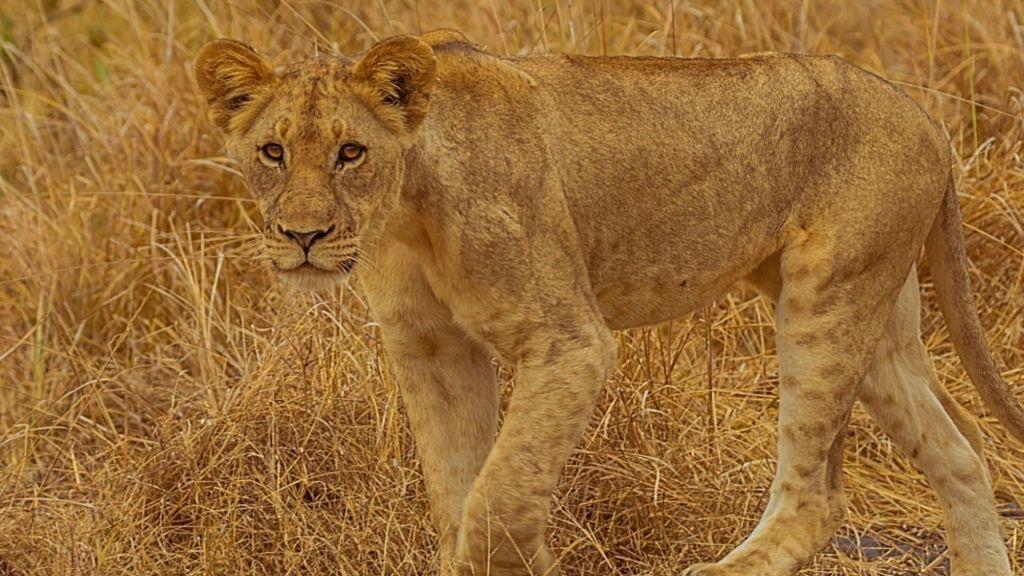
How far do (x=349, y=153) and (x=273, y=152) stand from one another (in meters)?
0.15

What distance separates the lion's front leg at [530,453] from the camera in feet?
Result: 12.4

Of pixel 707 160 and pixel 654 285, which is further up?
pixel 707 160

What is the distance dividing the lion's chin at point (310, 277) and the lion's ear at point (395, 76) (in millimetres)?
328

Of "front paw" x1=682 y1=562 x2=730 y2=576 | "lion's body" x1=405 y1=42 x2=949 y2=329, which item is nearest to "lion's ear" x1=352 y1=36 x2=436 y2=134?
"lion's body" x1=405 y1=42 x2=949 y2=329

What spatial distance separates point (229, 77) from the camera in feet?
12.2

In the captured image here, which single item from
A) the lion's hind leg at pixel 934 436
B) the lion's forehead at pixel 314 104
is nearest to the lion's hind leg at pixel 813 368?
the lion's hind leg at pixel 934 436

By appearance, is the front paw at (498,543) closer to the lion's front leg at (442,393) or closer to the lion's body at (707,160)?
the lion's front leg at (442,393)

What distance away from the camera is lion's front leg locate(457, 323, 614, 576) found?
3775 millimetres

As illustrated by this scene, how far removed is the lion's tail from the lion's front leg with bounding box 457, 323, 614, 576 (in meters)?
1.16

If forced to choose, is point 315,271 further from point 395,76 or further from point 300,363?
point 300,363

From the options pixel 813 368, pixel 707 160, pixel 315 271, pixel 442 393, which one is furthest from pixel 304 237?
pixel 813 368

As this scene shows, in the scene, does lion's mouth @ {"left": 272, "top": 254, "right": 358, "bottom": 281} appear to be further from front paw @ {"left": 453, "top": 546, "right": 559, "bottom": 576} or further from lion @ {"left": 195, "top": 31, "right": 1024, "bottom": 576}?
front paw @ {"left": 453, "top": 546, "right": 559, "bottom": 576}

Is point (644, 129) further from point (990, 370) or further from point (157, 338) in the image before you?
point (157, 338)

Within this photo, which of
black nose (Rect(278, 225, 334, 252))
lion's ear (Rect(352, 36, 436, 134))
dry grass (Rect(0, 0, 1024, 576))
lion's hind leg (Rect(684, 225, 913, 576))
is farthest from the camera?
dry grass (Rect(0, 0, 1024, 576))
